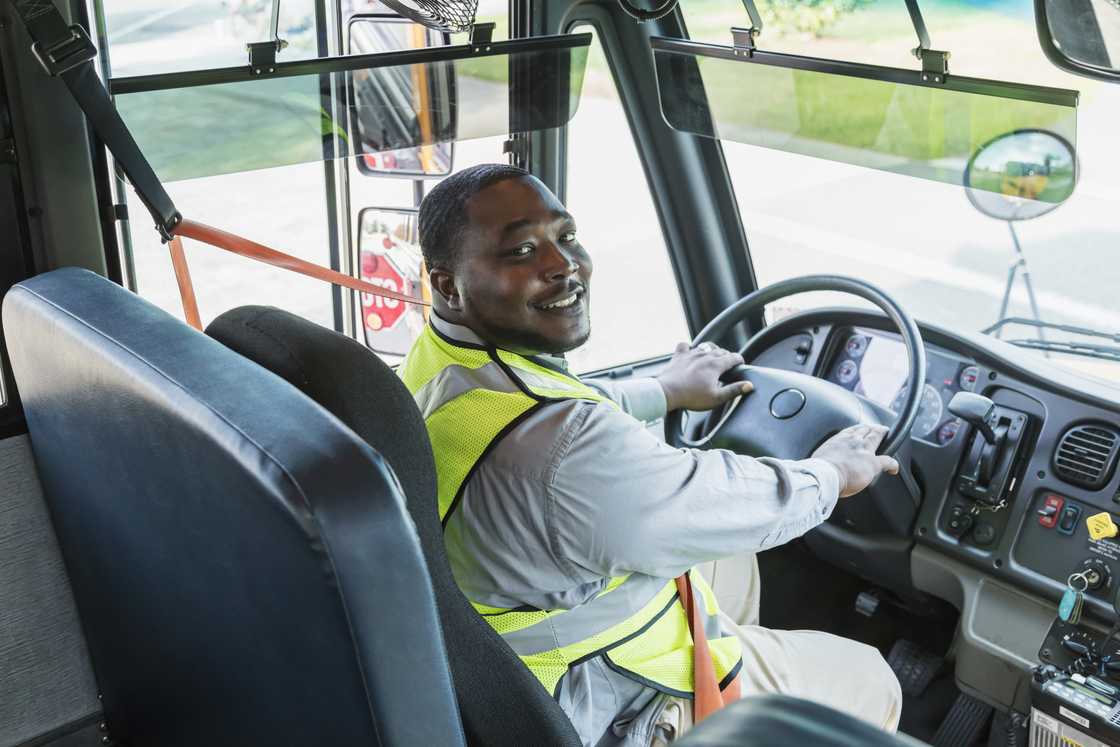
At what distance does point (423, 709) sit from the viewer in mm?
1193

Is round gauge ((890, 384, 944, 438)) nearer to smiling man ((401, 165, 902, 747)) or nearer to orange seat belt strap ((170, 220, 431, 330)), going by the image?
smiling man ((401, 165, 902, 747))

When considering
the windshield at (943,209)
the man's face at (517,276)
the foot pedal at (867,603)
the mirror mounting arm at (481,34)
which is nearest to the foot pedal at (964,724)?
the foot pedal at (867,603)

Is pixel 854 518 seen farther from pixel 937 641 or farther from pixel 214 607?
pixel 214 607

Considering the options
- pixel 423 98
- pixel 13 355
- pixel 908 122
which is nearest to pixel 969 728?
pixel 908 122

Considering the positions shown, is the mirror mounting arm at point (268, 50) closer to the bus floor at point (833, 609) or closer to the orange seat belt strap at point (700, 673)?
the orange seat belt strap at point (700, 673)

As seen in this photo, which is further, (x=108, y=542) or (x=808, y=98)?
(x=808, y=98)

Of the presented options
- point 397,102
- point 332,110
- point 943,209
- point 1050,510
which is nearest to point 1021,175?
point 1050,510

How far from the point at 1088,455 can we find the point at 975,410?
0.88 feet

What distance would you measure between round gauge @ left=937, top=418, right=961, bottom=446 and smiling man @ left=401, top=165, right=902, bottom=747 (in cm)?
53

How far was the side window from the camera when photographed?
3.12 meters

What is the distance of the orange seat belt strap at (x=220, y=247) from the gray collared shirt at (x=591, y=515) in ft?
2.51

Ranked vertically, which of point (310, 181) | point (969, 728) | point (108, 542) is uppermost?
point (310, 181)

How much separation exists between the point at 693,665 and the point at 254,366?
1.05 m

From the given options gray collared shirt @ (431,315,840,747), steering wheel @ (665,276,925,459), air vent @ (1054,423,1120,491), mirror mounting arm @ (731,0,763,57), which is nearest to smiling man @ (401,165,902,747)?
gray collared shirt @ (431,315,840,747)
